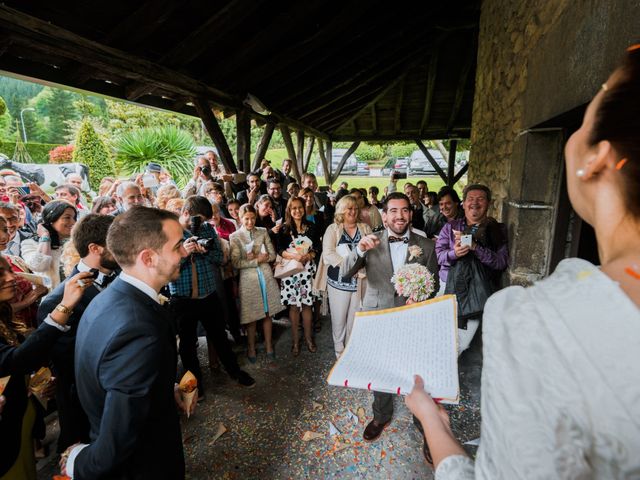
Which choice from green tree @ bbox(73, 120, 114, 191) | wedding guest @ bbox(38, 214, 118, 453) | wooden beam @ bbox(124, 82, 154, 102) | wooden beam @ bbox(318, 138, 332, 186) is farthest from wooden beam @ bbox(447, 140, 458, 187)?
green tree @ bbox(73, 120, 114, 191)

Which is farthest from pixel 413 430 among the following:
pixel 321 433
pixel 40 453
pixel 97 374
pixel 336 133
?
pixel 336 133

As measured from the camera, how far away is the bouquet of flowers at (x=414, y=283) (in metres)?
2.35

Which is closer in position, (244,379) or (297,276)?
(244,379)

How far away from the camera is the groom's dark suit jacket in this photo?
1.25 metres

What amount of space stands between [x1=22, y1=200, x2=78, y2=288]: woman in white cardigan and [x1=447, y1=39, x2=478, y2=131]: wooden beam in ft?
29.2

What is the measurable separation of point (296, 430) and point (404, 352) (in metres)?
1.91

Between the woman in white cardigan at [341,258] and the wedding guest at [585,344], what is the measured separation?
2677 mm

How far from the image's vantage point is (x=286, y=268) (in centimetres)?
367

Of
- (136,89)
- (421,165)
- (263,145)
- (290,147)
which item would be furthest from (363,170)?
(136,89)

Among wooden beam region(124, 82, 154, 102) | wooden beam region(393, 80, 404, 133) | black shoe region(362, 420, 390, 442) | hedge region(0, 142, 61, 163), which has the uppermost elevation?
wooden beam region(393, 80, 404, 133)

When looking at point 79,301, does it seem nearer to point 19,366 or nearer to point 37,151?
point 19,366

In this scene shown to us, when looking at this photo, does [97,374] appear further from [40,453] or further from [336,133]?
[336,133]

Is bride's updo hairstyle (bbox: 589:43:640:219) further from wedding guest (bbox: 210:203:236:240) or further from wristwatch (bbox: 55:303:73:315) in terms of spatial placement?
wedding guest (bbox: 210:203:236:240)

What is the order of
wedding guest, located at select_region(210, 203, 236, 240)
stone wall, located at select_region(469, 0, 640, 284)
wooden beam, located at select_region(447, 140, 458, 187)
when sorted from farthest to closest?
wooden beam, located at select_region(447, 140, 458, 187), wedding guest, located at select_region(210, 203, 236, 240), stone wall, located at select_region(469, 0, 640, 284)
